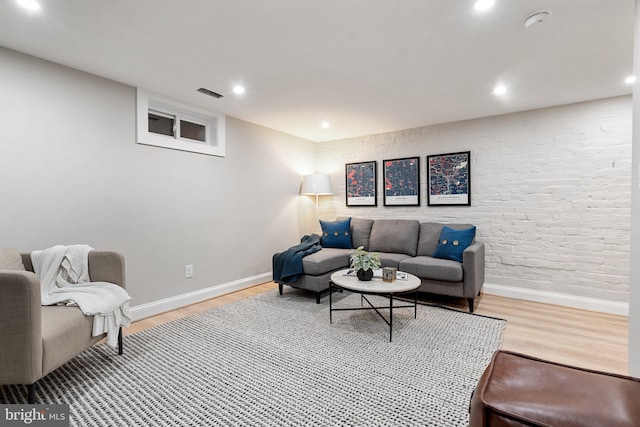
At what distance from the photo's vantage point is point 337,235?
170 inches

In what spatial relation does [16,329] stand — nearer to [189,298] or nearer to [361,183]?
[189,298]

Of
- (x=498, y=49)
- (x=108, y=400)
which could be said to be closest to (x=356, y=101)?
(x=498, y=49)

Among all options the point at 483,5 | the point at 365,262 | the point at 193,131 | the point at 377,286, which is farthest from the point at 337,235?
the point at 483,5

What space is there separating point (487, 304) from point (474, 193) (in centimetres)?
139

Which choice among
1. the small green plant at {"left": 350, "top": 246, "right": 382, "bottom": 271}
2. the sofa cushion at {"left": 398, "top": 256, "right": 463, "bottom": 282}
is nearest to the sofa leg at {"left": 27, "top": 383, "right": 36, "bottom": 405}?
the small green plant at {"left": 350, "top": 246, "right": 382, "bottom": 271}

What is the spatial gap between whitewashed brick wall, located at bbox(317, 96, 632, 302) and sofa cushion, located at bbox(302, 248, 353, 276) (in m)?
1.45

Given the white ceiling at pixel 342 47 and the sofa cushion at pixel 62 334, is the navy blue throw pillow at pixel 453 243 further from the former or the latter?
the sofa cushion at pixel 62 334

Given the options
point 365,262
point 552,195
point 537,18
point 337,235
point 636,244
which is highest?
point 537,18

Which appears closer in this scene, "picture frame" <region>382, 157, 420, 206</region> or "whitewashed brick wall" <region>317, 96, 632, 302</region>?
"whitewashed brick wall" <region>317, 96, 632, 302</region>

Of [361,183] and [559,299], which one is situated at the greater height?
[361,183]

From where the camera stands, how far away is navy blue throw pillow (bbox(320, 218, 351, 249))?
14.1 feet

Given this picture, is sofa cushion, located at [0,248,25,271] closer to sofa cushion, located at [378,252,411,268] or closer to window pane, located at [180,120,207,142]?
window pane, located at [180,120,207,142]

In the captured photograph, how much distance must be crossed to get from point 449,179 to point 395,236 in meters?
1.06

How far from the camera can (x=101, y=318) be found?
6.35 ft
